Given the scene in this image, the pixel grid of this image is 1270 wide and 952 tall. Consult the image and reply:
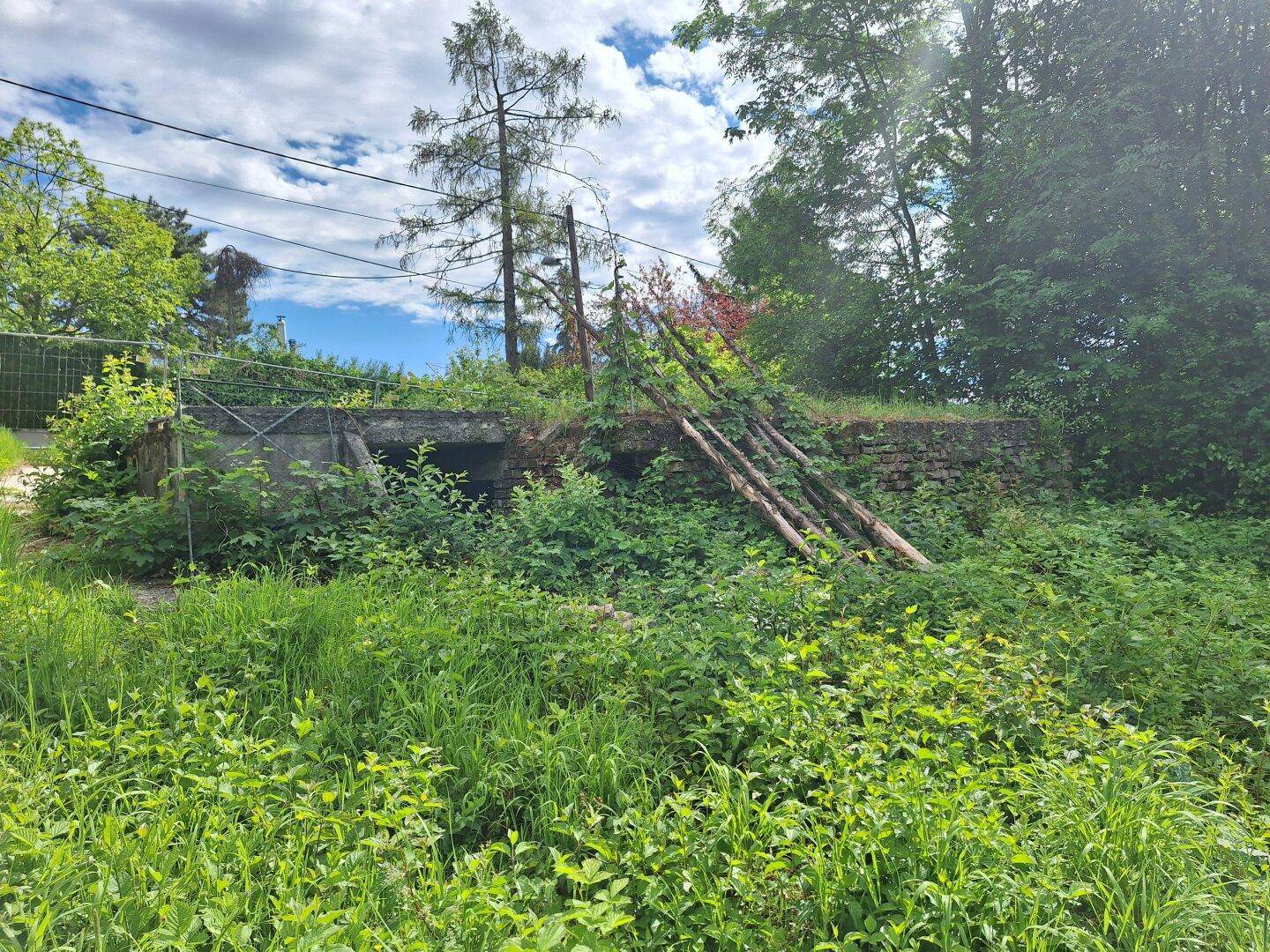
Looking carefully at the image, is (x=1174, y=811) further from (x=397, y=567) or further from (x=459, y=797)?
(x=397, y=567)

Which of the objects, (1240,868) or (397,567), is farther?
(397,567)

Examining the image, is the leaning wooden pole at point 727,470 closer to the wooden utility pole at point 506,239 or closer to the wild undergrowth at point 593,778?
the wild undergrowth at point 593,778

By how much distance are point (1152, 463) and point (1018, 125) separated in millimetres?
5267

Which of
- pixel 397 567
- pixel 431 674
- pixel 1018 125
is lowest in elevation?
pixel 431 674

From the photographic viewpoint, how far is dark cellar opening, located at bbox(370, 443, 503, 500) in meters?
7.46

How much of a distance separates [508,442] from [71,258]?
21.7 m

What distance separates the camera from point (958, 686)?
2.67 meters

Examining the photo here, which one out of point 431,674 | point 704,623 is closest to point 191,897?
point 431,674

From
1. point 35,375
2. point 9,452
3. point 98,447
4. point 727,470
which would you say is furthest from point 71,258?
point 727,470

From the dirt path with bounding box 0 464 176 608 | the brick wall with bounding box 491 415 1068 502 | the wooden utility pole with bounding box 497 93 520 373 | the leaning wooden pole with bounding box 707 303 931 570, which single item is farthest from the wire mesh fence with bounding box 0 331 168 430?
the leaning wooden pole with bounding box 707 303 931 570

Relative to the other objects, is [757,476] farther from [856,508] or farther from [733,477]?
[856,508]

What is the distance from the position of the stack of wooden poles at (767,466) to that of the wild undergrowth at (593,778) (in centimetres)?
193

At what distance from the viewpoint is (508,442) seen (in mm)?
7566

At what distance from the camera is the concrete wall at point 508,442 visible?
601cm
